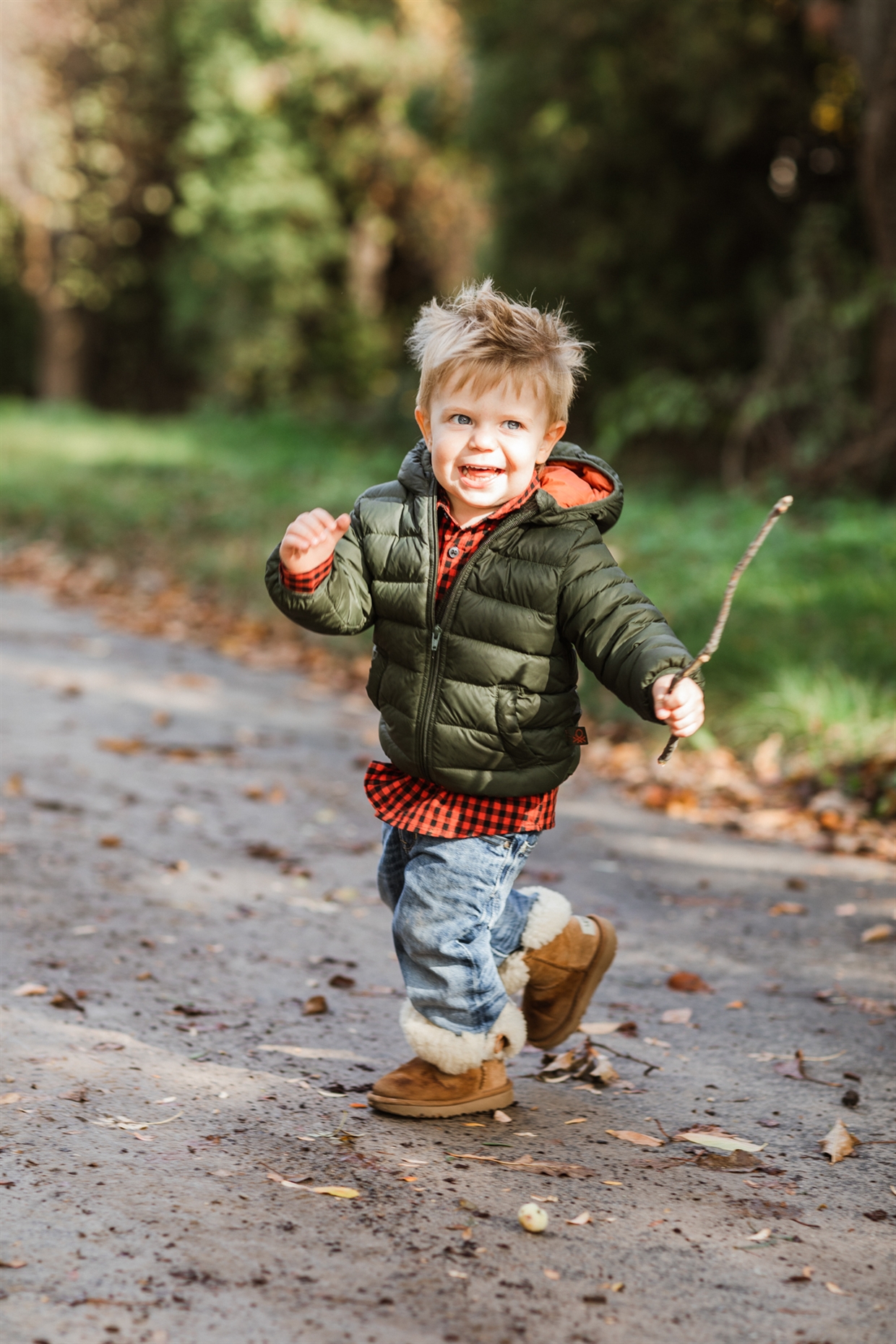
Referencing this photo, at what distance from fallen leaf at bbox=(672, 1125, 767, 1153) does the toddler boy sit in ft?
1.22

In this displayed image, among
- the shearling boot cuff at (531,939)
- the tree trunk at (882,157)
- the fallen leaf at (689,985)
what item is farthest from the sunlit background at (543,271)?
the shearling boot cuff at (531,939)

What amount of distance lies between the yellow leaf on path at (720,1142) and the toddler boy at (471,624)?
1.21ft

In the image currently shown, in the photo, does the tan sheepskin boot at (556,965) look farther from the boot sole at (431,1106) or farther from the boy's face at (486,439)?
the boy's face at (486,439)

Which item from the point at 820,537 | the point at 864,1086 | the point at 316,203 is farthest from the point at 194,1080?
the point at 316,203

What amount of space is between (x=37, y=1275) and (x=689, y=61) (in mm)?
12062

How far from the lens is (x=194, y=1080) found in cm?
293

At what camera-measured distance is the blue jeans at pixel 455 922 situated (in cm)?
275

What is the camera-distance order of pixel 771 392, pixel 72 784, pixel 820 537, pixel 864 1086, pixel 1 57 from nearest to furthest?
pixel 864 1086
pixel 72 784
pixel 820 537
pixel 771 392
pixel 1 57

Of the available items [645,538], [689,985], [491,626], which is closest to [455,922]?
[491,626]

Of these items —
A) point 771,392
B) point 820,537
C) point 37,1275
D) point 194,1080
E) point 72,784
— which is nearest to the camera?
point 37,1275

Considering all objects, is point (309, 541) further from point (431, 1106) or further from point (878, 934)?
point (878, 934)

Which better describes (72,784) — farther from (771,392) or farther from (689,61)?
(689,61)

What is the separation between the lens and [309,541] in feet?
8.52

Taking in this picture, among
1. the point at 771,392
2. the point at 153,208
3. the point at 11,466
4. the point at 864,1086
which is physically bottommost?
the point at 864,1086
